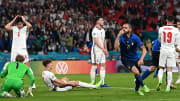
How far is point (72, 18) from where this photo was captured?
3047 cm

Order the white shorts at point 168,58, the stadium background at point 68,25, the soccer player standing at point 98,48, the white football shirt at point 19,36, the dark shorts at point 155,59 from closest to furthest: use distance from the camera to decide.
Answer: the white shorts at point 168,58
the white football shirt at point 19,36
the dark shorts at point 155,59
the soccer player standing at point 98,48
the stadium background at point 68,25

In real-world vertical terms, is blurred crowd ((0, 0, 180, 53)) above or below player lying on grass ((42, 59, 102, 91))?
above

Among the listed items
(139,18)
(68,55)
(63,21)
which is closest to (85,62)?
(68,55)

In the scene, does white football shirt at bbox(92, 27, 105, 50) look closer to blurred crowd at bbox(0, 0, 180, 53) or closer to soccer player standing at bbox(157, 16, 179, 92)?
soccer player standing at bbox(157, 16, 179, 92)

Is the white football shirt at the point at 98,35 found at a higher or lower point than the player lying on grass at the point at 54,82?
higher

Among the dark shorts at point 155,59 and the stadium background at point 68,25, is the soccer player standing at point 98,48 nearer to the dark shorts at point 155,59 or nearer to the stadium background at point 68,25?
the dark shorts at point 155,59

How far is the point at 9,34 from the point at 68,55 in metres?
3.91

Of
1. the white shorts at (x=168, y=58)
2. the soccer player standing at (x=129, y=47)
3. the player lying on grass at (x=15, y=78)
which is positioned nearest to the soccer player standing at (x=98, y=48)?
the white shorts at (x=168, y=58)

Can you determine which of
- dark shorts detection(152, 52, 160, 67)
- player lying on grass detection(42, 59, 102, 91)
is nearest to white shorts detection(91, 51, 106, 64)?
dark shorts detection(152, 52, 160, 67)

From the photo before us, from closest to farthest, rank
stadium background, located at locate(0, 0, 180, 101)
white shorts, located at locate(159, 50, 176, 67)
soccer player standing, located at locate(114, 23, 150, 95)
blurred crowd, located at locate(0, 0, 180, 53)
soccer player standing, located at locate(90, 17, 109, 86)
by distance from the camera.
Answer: soccer player standing, located at locate(114, 23, 150, 95) < white shorts, located at locate(159, 50, 176, 67) < soccer player standing, located at locate(90, 17, 109, 86) < stadium background, located at locate(0, 0, 180, 101) < blurred crowd, located at locate(0, 0, 180, 53)

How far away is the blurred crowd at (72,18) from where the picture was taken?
27031 mm

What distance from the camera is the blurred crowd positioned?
1064 inches

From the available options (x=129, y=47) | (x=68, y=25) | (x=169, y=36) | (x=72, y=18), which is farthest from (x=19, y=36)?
(x=72, y=18)

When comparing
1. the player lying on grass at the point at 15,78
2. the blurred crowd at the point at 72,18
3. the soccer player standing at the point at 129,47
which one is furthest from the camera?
the blurred crowd at the point at 72,18
